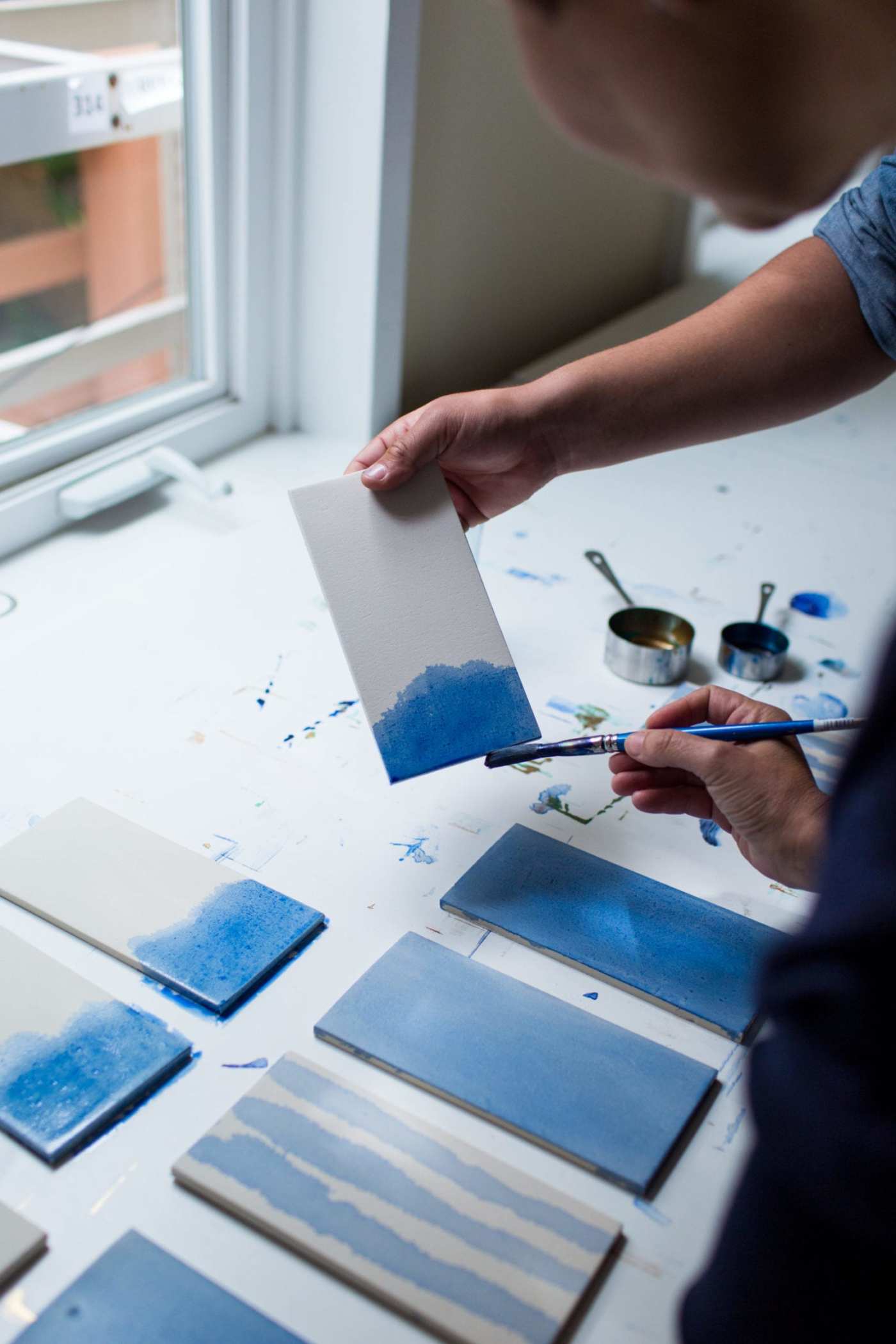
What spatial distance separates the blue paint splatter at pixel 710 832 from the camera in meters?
1.00

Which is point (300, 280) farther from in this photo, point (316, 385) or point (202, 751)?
point (202, 751)

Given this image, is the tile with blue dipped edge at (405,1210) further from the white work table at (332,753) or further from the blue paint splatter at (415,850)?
the blue paint splatter at (415,850)

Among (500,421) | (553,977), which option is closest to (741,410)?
(500,421)

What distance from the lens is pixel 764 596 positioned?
4.30 ft

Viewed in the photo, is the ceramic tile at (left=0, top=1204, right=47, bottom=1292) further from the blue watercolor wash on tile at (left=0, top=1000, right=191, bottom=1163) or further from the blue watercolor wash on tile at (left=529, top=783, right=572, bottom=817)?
the blue watercolor wash on tile at (left=529, top=783, right=572, bottom=817)

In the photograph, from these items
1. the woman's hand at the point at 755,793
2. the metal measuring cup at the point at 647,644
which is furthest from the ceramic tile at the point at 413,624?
the metal measuring cup at the point at 647,644

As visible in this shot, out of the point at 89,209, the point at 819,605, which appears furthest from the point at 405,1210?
the point at 89,209

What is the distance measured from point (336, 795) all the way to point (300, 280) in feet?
2.87

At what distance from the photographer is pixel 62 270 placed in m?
1.76

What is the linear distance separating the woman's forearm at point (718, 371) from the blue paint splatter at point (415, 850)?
402mm

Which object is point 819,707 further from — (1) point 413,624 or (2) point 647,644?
(1) point 413,624

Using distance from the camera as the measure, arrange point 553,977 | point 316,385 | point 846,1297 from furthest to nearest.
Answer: point 316,385, point 553,977, point 846,1297

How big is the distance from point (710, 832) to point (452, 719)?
248 millimetres

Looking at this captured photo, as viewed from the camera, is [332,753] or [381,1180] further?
[332,753]
